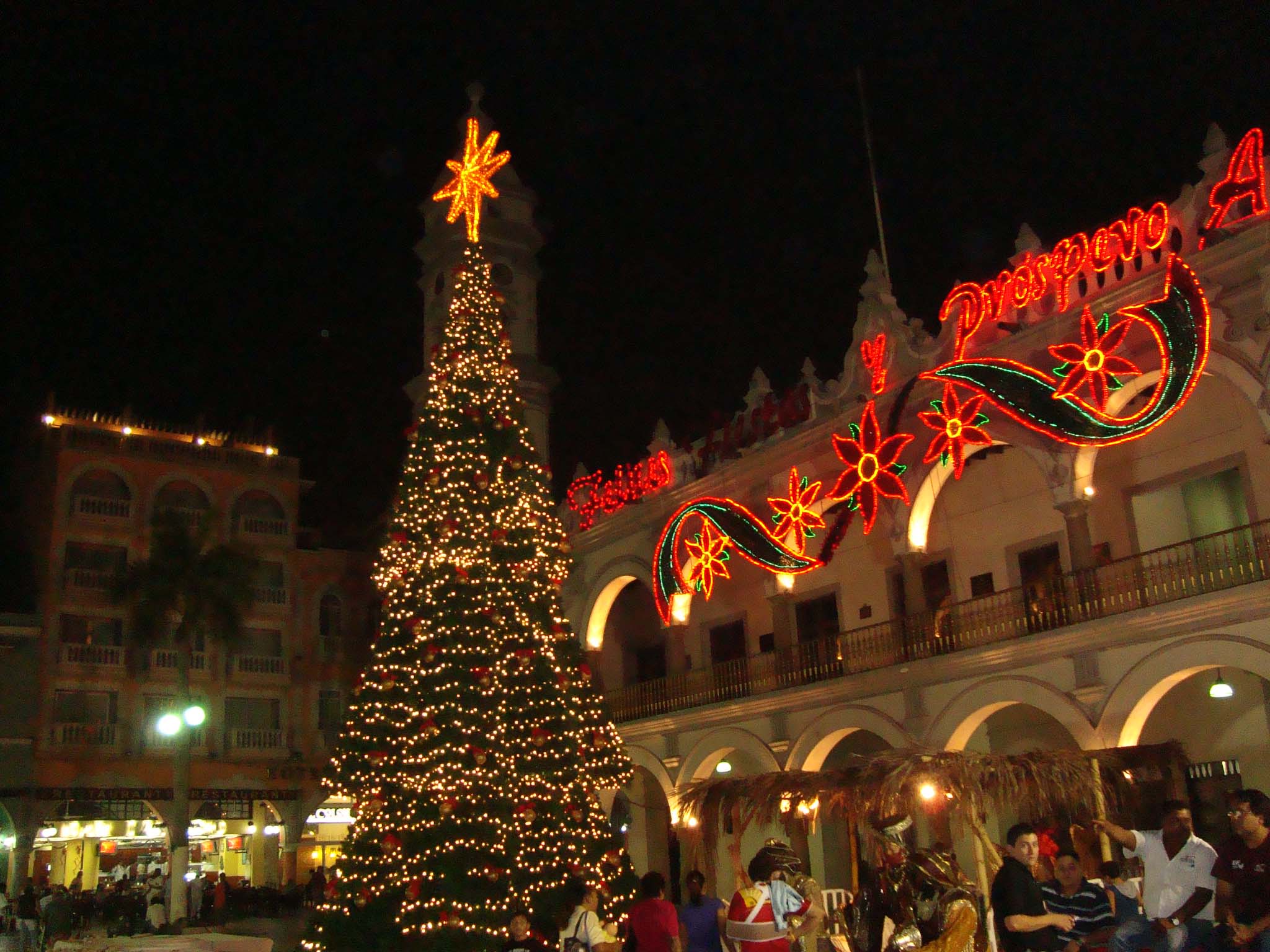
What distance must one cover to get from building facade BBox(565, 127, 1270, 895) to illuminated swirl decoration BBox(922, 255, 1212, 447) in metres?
0.04

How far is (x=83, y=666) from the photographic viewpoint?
3591 centimetres

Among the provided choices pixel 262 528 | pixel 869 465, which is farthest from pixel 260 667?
pixel 869 465

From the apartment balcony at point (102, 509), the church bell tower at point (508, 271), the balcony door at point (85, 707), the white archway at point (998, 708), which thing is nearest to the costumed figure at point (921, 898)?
the white archway at point (998, 708)

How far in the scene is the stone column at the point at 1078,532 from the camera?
19.0m

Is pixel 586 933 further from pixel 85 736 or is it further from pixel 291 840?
pixel 291 840

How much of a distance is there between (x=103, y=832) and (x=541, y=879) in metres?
24.8

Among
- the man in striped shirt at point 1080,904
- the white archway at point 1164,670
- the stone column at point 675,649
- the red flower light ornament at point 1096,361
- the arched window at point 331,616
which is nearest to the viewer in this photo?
A: the man in striped shirt at point 1080,904

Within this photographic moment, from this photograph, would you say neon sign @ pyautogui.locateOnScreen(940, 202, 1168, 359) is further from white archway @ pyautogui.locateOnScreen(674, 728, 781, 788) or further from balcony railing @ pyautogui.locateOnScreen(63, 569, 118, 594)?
balcony railing @ pyautogui.locateOnScreen(63, 569, 118, 594)

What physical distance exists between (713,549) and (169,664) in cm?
2049

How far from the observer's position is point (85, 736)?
35.3m

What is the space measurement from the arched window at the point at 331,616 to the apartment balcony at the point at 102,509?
6836mm

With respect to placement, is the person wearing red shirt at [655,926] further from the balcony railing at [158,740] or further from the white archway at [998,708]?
the balcony railing at [158,740]

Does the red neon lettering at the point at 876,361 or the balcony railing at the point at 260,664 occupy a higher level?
the red neon lettering at the point at 876,361

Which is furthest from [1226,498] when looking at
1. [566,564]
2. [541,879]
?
[541,879]
